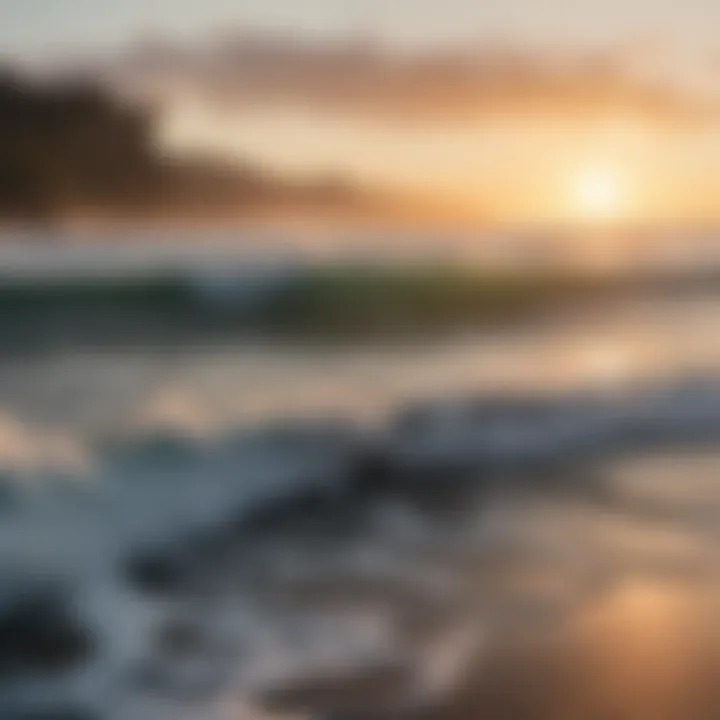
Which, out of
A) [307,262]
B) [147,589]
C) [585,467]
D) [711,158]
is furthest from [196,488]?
[711,158]

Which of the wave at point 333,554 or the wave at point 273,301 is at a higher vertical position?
the wave at point 273,301

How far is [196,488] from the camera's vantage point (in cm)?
96

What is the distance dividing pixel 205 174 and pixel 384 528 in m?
0.35

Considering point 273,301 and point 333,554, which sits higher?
point 273,301

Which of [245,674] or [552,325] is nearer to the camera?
[245,674]

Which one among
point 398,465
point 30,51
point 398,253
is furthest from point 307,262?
point 30,51

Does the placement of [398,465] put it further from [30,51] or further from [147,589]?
[30,51]

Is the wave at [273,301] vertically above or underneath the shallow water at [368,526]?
above

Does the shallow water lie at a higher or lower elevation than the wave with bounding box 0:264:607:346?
lower

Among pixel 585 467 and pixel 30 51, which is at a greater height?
pixel 30 51

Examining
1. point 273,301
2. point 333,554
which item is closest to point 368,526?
point 333,554

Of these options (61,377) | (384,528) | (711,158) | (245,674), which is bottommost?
(245,674)

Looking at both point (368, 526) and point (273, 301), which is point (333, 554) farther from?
point (273, 301)

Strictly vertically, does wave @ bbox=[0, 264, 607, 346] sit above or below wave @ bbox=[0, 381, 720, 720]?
above
